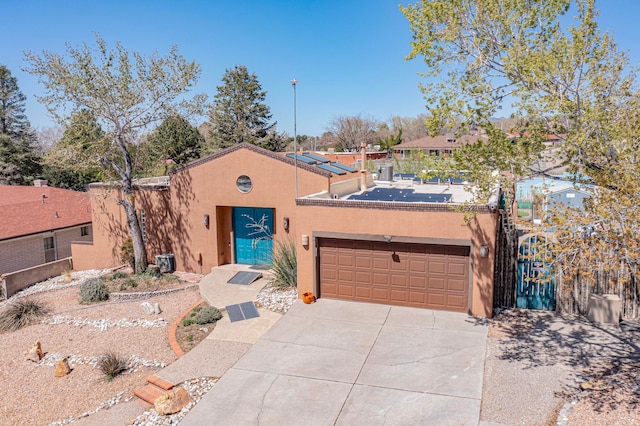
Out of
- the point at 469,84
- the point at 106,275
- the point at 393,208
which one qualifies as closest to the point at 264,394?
the point at 393,208

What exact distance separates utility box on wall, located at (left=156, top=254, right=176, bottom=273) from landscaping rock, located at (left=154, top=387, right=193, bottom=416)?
35.6ft

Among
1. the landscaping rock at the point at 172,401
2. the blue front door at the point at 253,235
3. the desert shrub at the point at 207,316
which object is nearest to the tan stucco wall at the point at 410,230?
the desert shrub at the point at 207,316

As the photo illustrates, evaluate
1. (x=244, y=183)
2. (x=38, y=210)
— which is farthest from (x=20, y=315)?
(x=38, y=210)

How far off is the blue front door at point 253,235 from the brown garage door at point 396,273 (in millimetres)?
4440

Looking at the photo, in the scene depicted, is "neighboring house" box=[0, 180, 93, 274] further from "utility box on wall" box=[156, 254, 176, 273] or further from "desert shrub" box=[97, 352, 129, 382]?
"desert shrub" box=[97, 352, 129, 382]

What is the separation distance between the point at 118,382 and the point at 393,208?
8.25 m

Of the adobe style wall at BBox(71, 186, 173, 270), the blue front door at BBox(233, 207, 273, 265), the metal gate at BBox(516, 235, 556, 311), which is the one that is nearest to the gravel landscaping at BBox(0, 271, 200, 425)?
the blue front door at BBox(233, 207, 273, 265)

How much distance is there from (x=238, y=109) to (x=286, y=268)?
38504mm

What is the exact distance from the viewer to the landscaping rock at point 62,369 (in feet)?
35.6

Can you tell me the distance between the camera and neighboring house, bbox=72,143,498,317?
12.8 meters

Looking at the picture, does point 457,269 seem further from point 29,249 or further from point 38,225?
point 38,225

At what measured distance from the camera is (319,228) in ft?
45.9

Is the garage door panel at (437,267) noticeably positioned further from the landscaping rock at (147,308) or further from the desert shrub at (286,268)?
the landscaping rock at (147,308)

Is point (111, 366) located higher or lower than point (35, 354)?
higher
